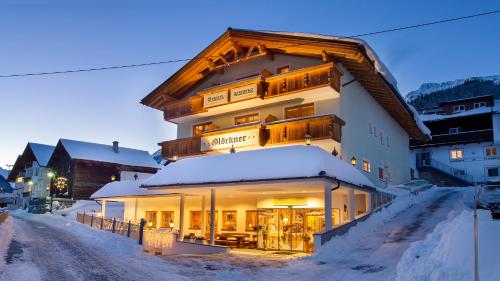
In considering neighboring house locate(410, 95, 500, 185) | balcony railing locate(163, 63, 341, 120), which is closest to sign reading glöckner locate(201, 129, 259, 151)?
balcony railing locate(163, 63, 341, 120)

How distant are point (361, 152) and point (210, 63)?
38.3 feet

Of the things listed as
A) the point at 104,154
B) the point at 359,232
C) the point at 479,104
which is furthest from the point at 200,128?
the point at 479,104

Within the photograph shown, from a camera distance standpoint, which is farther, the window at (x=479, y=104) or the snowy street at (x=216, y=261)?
the window at (x=479, y=104)

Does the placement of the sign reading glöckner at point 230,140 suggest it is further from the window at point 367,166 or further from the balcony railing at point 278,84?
the window at point 367,166

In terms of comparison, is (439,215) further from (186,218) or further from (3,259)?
(3,259)

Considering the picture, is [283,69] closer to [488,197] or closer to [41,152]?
[488,197]

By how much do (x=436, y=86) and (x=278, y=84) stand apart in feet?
421

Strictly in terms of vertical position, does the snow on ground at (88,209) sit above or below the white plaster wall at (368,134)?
below

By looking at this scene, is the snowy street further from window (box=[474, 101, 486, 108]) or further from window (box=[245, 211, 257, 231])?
window (box=[474, 101, 486, 108])

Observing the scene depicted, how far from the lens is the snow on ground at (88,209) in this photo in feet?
134

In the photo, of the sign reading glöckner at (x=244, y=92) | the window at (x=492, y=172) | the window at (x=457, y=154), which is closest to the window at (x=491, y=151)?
the window at (x=492, y=172)

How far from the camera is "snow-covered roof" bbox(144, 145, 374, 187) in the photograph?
17406 millimetres

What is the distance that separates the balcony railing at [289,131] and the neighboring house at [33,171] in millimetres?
40615

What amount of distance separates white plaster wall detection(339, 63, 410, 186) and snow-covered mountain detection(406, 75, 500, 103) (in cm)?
8015
